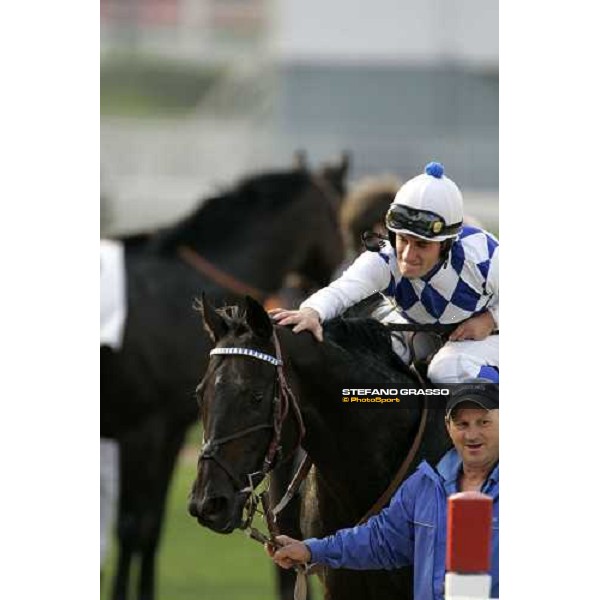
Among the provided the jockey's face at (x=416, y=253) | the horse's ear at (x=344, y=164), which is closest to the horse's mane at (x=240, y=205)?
the horse's ear at (x=344, y=164)

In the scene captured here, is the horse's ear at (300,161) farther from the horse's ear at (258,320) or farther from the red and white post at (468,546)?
the red and white post at (468,546)

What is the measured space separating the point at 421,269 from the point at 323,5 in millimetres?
1491

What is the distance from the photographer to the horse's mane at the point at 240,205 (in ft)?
21.4

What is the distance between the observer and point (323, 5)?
17.1 feet

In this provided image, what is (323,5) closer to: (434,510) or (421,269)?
(421,269)

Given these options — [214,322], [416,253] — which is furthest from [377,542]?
[416,253]

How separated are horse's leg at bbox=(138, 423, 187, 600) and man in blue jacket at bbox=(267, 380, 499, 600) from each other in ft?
7.39

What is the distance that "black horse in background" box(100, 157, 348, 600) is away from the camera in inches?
238

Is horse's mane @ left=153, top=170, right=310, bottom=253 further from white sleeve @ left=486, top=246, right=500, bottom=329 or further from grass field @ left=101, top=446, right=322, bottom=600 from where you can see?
white sleeve @ left=486, top=246, right=500, bottom=329

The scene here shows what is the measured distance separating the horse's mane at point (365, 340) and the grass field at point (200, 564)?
6.85 ft

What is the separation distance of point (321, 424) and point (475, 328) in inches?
21.1

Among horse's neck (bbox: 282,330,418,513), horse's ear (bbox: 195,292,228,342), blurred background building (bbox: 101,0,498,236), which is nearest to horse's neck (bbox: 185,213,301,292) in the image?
blurred background building (bbox: 101,0,498,236)

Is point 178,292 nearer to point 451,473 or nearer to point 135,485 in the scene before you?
point 135,485
